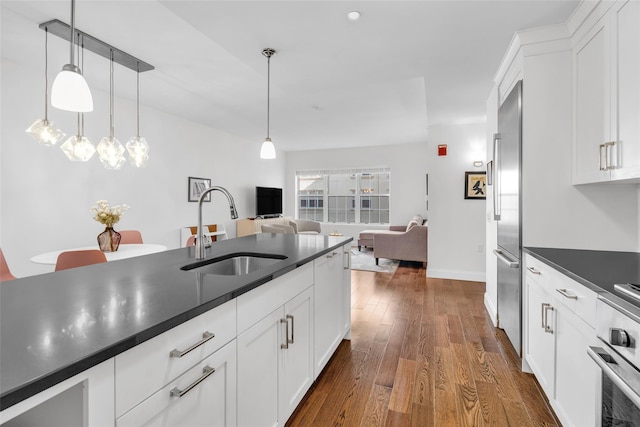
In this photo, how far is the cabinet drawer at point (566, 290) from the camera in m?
1.26

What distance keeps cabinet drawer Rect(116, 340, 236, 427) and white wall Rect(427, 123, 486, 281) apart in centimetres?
435

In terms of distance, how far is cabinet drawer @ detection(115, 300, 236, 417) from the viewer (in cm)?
74

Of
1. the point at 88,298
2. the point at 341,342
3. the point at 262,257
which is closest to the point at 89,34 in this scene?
the point at 262,257

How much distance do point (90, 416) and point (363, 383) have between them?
1.73 metres

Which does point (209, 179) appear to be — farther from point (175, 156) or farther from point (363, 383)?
point (363, 383)

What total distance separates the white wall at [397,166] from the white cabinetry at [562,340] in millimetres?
5769

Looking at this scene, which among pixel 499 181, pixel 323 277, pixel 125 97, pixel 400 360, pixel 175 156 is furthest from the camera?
pixel 175 156

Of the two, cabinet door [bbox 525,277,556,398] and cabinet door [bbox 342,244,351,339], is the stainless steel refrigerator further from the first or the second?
cabinet door [bbox 342,244,351,339]

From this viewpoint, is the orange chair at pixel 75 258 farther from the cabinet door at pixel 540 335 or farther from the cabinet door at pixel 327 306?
the cabinet door at pixel 540 335

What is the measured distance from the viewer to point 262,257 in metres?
1.94

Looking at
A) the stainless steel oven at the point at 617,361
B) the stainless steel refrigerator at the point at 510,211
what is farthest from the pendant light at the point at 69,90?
the stainless steel refrigerator at the point at 510,211

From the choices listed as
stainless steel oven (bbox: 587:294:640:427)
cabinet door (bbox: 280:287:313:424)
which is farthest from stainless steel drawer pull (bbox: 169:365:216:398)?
stainless steel oven (bbox: 587:294:640:427)

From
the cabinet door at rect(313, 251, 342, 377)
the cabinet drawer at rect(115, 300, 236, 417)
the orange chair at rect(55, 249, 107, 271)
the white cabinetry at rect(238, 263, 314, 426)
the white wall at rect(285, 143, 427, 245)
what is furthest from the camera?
the white wall at rect(285, 143, 427, 245)

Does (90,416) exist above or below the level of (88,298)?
below
